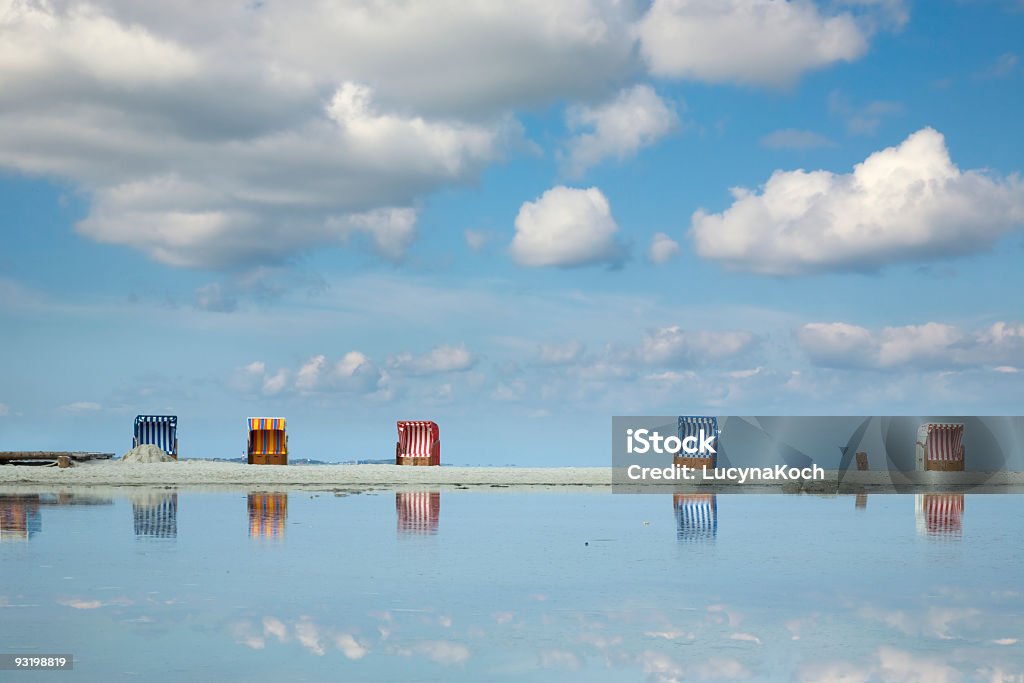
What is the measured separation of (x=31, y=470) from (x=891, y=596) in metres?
36.3

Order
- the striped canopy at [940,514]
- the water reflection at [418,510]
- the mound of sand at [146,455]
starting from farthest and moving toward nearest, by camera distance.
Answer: the mound of sand at [146,455] < the striped canopy at [940,514] < the water reflection at [418,510]

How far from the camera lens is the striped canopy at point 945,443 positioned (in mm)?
50281

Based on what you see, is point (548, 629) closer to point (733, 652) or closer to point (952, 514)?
point (733, 652)

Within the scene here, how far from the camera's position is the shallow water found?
9.13 metres

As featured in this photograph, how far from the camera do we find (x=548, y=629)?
1062 centimetres

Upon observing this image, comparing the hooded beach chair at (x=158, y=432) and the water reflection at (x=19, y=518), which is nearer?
the water reflection at (x=19, y=518)

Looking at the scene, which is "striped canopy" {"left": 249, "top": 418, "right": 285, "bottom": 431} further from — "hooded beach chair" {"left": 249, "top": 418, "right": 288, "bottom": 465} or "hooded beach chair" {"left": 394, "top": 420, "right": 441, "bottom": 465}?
"hooded beach chair" {"left": 394, "top": 420, "right": 441, "bottom": 465}

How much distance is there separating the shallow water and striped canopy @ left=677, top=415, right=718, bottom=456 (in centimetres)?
2411

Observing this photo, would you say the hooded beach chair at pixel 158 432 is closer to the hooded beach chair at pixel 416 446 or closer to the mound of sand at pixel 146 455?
the mound of sand at pixel 146 455

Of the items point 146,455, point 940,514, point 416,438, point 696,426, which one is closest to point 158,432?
point 146,455

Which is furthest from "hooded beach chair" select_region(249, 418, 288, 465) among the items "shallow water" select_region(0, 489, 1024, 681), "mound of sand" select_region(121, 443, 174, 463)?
"shallow water" select_region(0, 489, 1024, 681)

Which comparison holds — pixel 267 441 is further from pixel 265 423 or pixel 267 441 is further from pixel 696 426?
pixel 696 426

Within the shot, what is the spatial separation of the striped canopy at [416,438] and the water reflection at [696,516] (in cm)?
1555

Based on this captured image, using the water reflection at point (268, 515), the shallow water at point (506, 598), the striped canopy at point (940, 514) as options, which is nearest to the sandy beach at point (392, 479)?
the striped canopy at point (940, 514)
